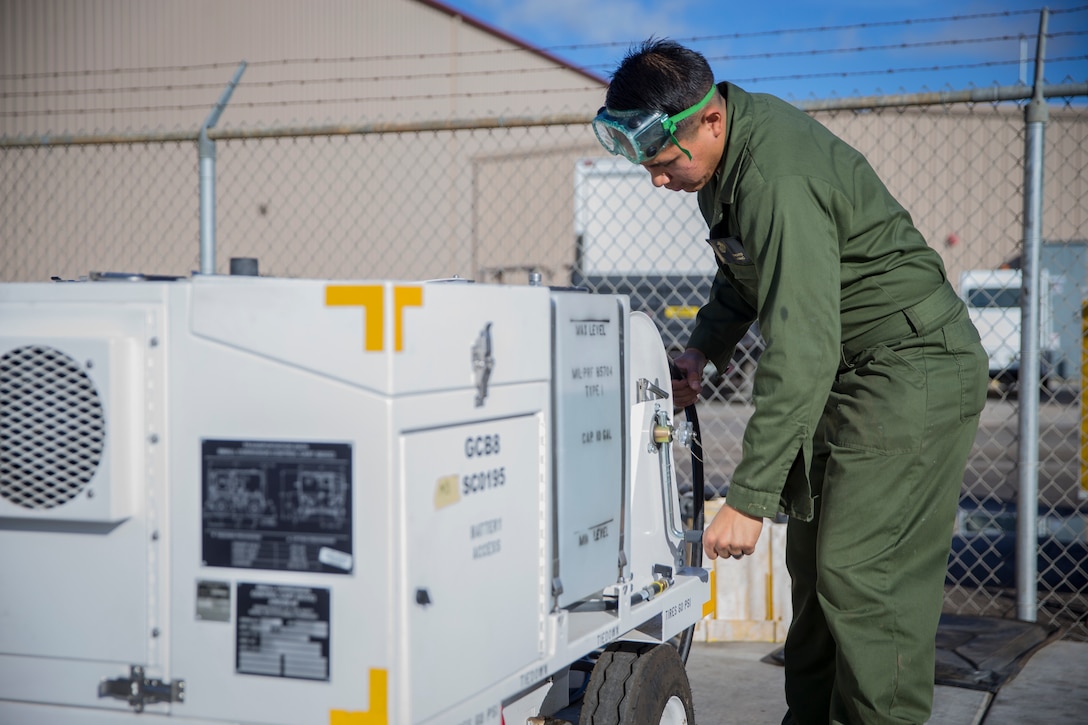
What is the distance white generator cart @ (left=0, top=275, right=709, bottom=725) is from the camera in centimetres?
156

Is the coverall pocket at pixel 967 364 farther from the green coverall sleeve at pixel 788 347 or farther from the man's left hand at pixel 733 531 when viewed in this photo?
the man's left hand at pixel 733 531

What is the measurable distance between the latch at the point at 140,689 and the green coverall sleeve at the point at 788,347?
108cm

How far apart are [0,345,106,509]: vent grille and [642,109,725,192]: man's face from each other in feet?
4.20

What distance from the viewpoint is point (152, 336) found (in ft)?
5.49

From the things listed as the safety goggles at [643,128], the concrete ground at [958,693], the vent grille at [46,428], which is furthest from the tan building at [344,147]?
the vent grille at [46,428]

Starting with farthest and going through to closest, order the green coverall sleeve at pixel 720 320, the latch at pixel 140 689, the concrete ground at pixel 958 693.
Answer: the concrete ground at pixel 958 693 < the green coverall sleeve at pixel 720 320 < the latch at pixel 140 689

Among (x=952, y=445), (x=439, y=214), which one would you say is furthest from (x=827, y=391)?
(x=439, y=214)

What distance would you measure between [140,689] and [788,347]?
52.0 inches

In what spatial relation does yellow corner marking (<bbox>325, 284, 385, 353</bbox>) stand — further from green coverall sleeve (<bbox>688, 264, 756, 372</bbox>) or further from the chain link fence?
the chain link fence

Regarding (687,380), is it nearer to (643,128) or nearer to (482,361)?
(643,128)

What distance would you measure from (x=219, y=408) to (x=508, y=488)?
539mm

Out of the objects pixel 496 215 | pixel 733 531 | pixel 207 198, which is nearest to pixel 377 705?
pixel 733 531

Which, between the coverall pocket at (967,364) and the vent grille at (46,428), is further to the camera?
the coverall pocket at (967,364)

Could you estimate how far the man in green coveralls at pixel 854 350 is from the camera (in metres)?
2.16
